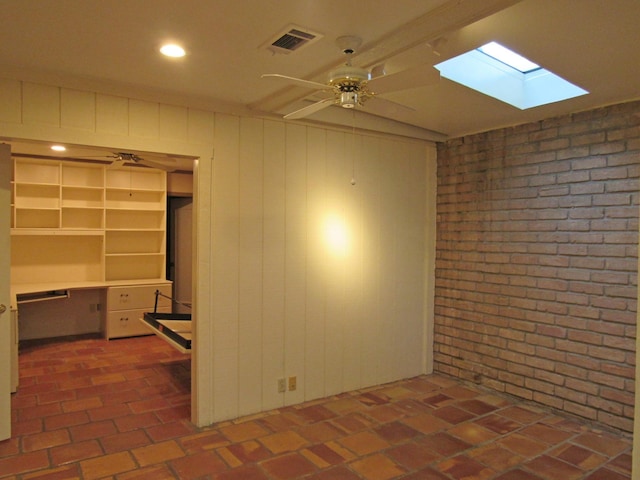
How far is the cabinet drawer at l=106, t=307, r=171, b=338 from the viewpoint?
6.01 meters

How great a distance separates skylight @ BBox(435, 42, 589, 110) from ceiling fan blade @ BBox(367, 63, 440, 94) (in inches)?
35.5

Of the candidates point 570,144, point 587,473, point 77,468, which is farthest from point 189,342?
Answer: point 570,144

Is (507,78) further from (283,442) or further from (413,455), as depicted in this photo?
(283,442)

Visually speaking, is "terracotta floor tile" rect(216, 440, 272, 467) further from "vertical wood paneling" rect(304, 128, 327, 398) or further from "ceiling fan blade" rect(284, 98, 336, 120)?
"ceiling fan blade" rect(284, 98, 336, 120)

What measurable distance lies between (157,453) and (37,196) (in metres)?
4.41

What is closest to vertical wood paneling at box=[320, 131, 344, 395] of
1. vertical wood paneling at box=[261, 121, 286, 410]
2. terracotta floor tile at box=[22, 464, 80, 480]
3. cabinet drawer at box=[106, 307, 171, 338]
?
vertical wood paneling at box=[261, 121, 286, 410]

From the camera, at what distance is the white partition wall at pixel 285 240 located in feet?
10.6

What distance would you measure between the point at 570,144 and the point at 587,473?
2.43 meters

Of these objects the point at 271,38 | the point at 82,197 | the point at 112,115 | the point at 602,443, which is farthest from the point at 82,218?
the point at 602,443

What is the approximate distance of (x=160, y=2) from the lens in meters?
1.97

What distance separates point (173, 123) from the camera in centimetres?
335

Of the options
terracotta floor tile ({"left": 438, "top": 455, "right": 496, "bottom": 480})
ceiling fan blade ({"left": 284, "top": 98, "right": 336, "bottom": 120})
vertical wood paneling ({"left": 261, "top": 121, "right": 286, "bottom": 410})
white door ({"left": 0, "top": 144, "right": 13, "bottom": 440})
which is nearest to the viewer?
ceiling fan blade ({"left": 284, "top": 98, "right": 336, "bottom": 120})


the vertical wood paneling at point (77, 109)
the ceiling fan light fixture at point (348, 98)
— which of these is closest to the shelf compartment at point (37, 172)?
the vertical wood paneling at point (77, 109)

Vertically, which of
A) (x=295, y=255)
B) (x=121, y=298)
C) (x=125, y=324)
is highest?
(x=295, y=255)
